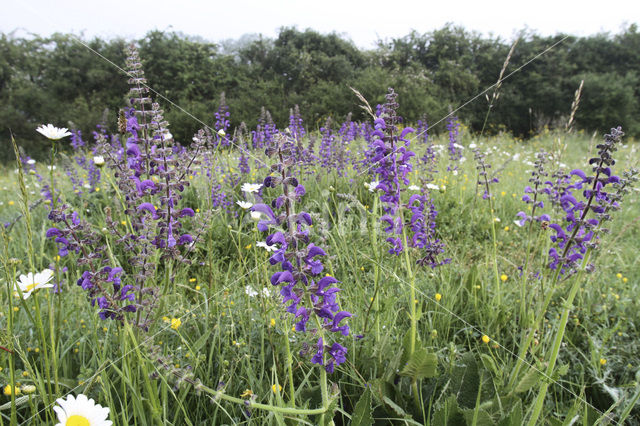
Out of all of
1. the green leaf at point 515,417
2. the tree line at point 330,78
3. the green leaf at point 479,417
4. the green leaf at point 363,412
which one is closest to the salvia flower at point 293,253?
the green leaf at point 363,412

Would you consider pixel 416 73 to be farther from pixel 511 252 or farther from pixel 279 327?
pixel 279 327

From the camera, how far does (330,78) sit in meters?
21.8

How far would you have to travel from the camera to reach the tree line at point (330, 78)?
721 inches

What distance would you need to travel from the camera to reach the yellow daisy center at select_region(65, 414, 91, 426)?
102 centimetres

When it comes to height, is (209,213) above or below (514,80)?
below

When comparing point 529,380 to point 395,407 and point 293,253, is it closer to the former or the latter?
point 395,407

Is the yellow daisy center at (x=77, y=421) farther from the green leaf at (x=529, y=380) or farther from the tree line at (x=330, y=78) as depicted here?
the tree line at (x=330, y=78)

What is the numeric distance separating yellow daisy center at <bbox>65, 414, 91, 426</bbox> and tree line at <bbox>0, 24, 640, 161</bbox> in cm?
1536

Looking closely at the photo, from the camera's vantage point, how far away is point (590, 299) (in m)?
2.68

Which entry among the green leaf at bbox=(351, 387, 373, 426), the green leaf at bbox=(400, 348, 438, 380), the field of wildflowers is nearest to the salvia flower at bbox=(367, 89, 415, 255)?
the field of wildflowers

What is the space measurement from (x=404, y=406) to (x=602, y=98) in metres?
23.5

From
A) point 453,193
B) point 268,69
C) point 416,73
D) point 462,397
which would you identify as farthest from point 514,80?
point 462,397

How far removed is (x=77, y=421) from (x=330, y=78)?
22515 mm

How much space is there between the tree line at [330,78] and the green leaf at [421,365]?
1481 centimetres
